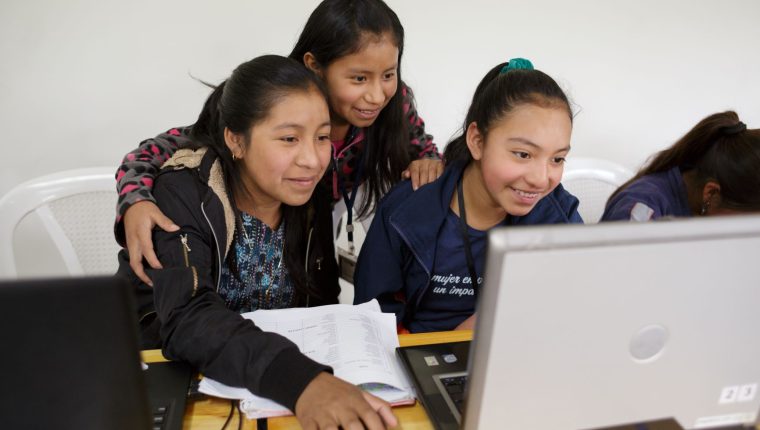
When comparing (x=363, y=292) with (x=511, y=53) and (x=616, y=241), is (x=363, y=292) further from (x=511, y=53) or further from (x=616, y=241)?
(x=511, y=53)

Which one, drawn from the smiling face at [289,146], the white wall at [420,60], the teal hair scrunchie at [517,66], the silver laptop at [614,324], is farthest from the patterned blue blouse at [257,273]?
the white wall at [420,60]

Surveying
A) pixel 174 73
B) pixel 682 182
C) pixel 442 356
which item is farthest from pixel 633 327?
pixel 174 73

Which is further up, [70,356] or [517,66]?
[517,66]

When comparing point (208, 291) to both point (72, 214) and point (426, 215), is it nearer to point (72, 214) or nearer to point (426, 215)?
point (426, 215)

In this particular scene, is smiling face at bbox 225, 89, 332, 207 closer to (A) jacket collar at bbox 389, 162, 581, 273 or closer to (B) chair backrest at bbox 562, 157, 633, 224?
(A) jacket collar at bbox 389, 162, 581, 273

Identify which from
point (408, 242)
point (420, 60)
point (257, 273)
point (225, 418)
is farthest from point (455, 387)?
point (420, 60)

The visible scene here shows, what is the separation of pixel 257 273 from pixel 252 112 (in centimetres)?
35

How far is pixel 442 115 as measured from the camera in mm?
2123

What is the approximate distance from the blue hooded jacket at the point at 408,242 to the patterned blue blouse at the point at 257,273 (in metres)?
0.18

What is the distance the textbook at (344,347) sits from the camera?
0.76 metres

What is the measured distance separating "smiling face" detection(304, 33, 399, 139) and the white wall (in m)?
0.72

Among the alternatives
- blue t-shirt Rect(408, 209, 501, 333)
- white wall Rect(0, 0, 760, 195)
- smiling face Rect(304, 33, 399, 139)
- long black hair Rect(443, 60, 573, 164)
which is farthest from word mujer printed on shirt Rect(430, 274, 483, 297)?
white wall Rect(0, 0, 760, 195)

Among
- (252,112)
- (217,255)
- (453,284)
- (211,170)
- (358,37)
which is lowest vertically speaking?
(453,284)

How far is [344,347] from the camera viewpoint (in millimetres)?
845
